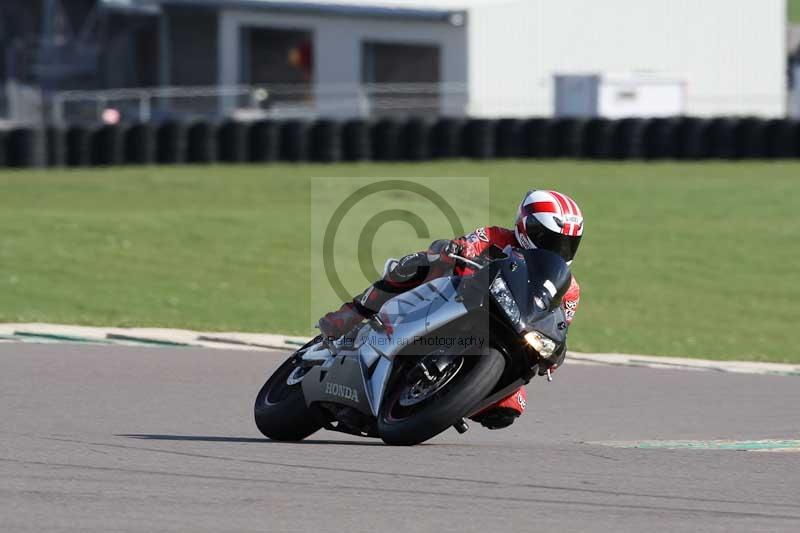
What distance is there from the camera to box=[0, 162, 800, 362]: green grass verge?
13.3 m

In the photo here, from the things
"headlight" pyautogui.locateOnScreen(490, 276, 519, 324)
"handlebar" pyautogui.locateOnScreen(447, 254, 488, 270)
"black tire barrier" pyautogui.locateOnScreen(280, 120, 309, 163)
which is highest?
"handlebar" pyautogui.locateOnScreen(447, 254, 488, 270)

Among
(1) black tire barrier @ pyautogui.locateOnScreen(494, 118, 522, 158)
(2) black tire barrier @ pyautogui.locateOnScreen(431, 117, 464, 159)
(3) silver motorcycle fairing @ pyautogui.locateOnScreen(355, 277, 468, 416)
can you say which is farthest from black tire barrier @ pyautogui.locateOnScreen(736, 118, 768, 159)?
(3) silver motorcycle fairing @ pyautogui.locateOnScreen(355, 277, 468, 416)

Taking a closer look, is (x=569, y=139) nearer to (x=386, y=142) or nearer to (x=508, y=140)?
(x=508, y=140)

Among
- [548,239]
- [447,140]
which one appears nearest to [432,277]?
[548,239]

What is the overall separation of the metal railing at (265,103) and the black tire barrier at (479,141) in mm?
5776

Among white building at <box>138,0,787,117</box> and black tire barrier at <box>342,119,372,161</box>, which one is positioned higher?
white building at <box>138,0,787,117</box>

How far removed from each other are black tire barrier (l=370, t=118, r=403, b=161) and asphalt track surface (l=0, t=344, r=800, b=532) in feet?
58.9

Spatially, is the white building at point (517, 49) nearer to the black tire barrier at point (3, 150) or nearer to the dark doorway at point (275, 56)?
the dark doorway at point (275, 56)

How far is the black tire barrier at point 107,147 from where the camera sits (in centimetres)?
2647

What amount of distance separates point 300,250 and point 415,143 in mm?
10434

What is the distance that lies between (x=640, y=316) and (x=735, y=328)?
0.92 meters

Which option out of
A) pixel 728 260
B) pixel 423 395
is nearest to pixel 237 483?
pixel 423 395

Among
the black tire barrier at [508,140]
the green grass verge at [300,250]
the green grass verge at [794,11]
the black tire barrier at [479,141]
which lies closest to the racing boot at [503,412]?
the green grass verge at [300,250]

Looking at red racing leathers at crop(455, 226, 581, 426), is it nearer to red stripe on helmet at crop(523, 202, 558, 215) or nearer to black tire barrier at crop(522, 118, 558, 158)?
red stripe on helmet at crop(523, 202, 558, 215)
